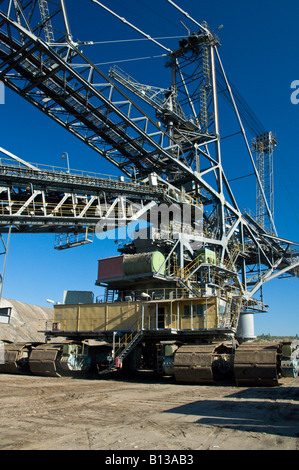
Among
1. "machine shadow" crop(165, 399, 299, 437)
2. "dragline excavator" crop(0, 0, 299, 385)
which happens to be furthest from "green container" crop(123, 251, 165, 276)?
"machine shadow" crop(165, 399, 299, 437)

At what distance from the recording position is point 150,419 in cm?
870

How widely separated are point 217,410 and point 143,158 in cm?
2056

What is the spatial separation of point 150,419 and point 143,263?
42.1 feet

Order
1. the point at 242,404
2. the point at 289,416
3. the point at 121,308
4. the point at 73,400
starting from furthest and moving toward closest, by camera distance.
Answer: the point at 121,308 → the point at 73,400 → the point at 242,404 → the point at 289,416

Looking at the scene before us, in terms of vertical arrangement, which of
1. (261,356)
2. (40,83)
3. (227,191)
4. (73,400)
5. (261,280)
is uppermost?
(40,83)

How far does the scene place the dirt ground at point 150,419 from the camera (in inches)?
257

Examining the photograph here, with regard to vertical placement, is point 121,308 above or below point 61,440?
above

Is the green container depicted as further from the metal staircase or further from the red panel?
the metal staircase

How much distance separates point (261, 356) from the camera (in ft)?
48.7

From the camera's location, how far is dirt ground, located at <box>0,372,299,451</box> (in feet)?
21.5

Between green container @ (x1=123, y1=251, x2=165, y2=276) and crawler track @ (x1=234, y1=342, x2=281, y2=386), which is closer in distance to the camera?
crawler track @ (x1=234, y1=342, x2=281, y2=386)

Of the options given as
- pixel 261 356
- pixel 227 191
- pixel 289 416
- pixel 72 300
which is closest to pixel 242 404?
pixel 289 416

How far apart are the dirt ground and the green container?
770 cm
